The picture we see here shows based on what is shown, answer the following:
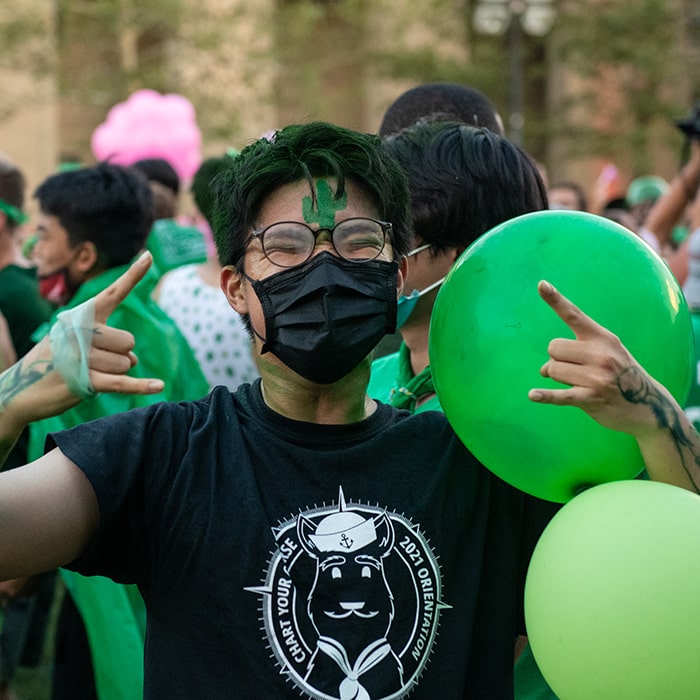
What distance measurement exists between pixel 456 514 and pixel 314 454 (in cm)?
27

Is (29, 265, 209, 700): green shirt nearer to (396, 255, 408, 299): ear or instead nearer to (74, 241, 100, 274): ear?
(74, 241, 100, 274): ear

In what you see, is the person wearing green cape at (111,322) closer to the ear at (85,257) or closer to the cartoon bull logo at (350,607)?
the ear at (85,257)

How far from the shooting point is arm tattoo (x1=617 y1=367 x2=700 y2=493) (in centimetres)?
194

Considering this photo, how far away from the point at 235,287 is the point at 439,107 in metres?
2.04

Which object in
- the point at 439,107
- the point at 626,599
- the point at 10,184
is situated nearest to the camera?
the point at 626,599

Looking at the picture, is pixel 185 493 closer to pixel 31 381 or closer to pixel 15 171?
pixel 31 381

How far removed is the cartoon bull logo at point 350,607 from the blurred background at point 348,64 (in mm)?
16191

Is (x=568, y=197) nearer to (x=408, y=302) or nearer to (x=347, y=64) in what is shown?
(x=408, y=302)

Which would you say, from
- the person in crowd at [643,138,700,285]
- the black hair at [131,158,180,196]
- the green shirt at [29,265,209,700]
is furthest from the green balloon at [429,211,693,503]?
the black hair at [131,158,180,196]

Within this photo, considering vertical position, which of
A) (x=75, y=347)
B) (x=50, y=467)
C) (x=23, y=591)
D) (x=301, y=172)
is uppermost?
(x=301, y=172)

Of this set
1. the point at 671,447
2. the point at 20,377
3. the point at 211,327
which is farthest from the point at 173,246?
the point at 671,447

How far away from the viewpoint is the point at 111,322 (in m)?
4.67

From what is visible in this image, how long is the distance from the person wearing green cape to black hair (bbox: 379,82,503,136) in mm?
1153

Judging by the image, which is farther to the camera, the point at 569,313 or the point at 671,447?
the point at 671,447
